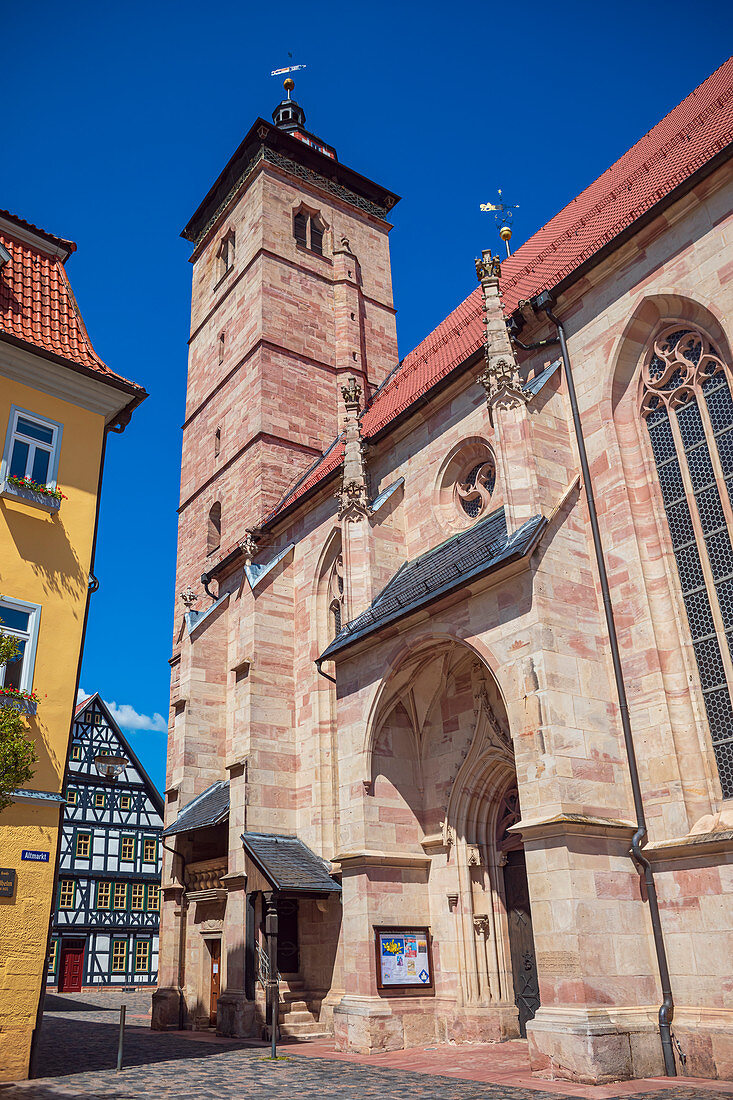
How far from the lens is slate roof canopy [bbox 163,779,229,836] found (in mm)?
16114

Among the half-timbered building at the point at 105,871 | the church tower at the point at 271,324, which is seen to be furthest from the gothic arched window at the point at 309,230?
the half-timbered building at the point at 105,871

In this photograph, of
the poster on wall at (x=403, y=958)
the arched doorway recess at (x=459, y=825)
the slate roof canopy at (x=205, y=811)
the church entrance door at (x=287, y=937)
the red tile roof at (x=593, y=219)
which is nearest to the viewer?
the poster on wall at (x=403, y=958)

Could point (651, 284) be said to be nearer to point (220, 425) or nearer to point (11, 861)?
point (11, 861)

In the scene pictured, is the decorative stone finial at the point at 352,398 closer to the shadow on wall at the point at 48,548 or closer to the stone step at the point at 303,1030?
the shadow on wall at the point at 48,548

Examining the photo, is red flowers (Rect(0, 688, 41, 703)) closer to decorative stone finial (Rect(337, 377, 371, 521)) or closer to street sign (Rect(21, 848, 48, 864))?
street sign (Rect(21, 848, 48, 864))

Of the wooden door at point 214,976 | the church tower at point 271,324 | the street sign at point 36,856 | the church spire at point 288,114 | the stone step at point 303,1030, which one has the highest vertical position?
the church spire at point 288,114

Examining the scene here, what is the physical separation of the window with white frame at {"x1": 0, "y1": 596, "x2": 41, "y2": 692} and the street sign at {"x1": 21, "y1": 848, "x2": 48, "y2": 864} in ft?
6.09

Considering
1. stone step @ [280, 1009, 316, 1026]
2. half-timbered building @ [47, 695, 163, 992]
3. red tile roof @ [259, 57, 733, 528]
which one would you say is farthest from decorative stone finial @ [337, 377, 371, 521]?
half-timbered building @ [47, 695, 163, 992]

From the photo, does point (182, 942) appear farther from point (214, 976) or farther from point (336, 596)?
point (336, 596)

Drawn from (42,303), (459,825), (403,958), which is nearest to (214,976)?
(403,958)

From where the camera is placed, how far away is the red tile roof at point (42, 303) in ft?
39.9

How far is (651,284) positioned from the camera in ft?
36.8

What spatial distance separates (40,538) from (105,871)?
24.5 meters

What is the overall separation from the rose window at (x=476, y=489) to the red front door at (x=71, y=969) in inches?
965
